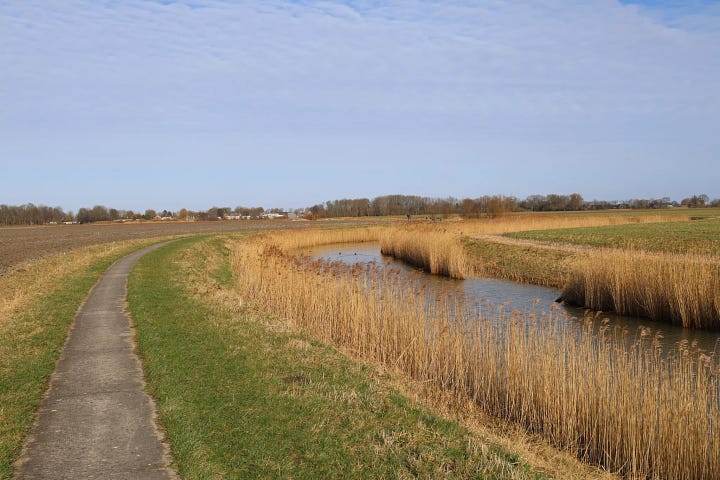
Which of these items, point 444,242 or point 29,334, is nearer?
point 29,334

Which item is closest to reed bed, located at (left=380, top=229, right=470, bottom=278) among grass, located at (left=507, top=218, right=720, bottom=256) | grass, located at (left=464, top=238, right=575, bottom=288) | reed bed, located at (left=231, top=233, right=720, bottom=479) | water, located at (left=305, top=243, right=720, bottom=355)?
water, located at (left=305, top=243, right=720, bottom=355)

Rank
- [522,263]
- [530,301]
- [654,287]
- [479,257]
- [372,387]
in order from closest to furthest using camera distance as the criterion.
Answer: [372,387]
[654,287]
[530,301]
[522,263]
[479,257]

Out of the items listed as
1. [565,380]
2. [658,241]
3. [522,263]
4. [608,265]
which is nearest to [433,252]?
[522,263]

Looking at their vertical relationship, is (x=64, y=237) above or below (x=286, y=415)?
above

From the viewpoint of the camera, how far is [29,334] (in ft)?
31.7

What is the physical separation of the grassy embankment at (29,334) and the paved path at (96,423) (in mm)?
151

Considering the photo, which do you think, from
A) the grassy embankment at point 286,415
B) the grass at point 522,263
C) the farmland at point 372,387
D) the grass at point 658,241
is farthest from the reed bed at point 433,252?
the grassy embankment at point 286,415

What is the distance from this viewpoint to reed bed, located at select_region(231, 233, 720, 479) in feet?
19.6

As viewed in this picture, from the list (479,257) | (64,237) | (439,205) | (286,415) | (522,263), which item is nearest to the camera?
(286,415)

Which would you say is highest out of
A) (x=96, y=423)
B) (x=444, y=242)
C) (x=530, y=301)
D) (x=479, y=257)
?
(x=444, y=242)

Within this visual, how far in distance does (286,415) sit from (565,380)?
3.92 m

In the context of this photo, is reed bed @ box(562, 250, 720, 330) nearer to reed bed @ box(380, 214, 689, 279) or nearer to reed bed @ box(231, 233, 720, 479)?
reed bed @ box(231, 233, 720, 479)

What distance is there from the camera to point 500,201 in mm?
59406

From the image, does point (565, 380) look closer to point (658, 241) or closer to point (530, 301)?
point (530, 301)
